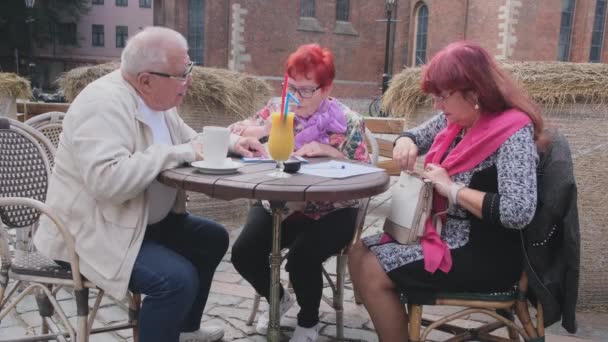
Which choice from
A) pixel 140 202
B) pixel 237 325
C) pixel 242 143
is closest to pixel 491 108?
pixel 242 143

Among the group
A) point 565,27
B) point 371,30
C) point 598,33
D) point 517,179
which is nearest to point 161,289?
point 517,179

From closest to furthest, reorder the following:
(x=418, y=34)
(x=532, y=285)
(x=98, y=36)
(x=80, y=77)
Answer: (x=532, y=285)
(x=80, y=77)
(x=418, y=34)
(x=98, y=36)

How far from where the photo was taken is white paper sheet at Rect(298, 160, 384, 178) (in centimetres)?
210

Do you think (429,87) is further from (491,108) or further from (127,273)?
(127,273)

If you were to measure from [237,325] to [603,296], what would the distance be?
2.15 m

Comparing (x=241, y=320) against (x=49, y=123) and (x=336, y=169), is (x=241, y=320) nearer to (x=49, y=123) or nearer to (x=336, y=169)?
(x=336, y=169)

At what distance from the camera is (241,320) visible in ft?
9.78

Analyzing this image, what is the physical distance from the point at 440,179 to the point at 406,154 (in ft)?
1.01

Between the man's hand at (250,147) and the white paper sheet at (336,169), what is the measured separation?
37 cm

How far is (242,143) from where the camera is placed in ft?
8.53

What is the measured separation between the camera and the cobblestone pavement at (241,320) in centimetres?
278

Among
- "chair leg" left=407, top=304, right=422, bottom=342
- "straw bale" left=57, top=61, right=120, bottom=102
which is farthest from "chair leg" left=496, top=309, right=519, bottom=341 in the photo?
"straw bale" left=57, top=61, right=120, bottom=102

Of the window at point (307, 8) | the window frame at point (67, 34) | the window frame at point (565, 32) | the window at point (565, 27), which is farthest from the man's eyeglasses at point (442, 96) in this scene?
the window frame at point (67, 34)

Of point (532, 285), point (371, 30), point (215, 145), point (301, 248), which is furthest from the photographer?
point (371, 30)
